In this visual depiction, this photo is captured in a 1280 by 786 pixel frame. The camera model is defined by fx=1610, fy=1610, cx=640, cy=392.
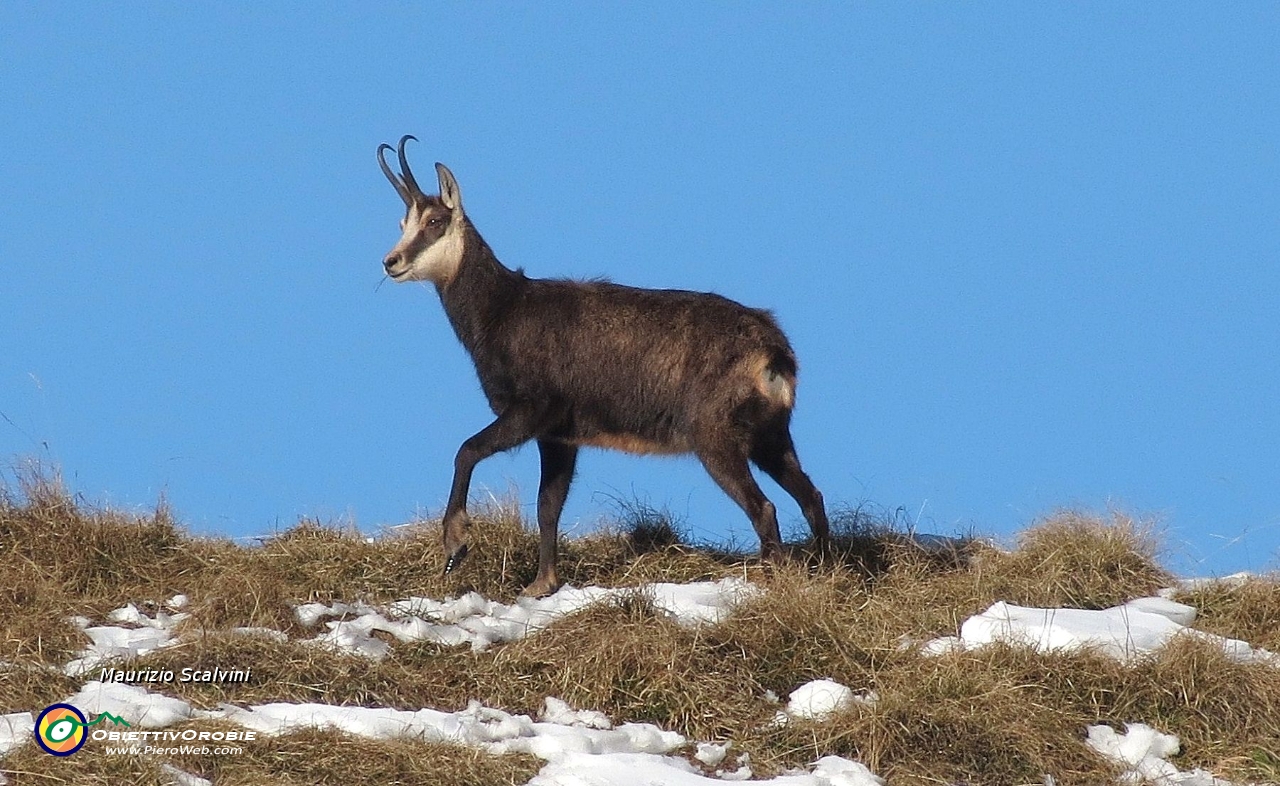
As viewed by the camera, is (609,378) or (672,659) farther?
(609,378)

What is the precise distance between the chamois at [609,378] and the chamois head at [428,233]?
11 mm

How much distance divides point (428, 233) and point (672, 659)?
149 inches

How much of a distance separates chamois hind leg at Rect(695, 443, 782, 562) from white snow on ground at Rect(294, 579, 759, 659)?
0.36m

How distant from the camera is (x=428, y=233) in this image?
10375 millimetres

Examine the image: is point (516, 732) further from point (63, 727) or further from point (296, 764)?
point (63, 727)

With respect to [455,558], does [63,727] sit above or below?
below

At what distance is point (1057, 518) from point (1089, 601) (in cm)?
92

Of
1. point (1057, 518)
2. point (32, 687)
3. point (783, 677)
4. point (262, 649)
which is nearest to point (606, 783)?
point (783, 677)

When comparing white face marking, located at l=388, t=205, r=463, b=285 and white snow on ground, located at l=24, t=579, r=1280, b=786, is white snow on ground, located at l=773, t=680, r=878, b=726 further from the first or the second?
white face marking, located at l=388, t=205, r=463, b=285

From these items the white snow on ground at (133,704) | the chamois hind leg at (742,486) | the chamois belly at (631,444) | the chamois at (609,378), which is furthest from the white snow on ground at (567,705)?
the chamois belly at (631,444)

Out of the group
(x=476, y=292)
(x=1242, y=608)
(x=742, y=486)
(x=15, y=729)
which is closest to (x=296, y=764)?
(x=15, y=729)

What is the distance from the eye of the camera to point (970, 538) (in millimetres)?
10594

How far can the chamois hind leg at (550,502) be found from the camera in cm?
966

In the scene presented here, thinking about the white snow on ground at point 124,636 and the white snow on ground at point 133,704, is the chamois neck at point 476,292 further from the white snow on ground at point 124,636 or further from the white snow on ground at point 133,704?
the white snow on ground at point 133,704
